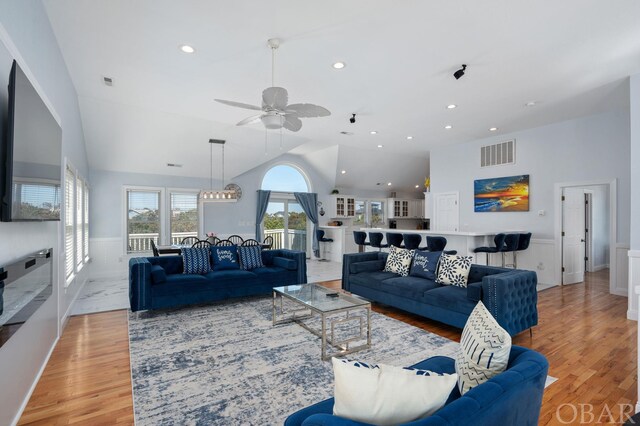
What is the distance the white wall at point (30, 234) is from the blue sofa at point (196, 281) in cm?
82

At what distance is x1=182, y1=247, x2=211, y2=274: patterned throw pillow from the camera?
4867 millimetres

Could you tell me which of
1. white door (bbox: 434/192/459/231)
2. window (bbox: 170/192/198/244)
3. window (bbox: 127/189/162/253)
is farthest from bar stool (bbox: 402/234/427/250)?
window (bbox: 127/189/162/253)

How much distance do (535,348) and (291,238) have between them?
7273 mm

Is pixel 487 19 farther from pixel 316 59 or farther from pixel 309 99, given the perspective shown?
pixel 309 99

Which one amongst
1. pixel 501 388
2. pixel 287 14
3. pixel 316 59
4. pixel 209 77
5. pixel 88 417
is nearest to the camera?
pixel 501 388

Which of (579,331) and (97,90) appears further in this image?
(97,90)

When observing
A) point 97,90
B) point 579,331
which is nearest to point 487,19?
point 579,331

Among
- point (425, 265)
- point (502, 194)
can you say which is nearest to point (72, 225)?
point (425, 265)

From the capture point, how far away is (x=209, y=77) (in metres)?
4.01

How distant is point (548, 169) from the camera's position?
6191mm

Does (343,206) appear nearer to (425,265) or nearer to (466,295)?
(425,265)

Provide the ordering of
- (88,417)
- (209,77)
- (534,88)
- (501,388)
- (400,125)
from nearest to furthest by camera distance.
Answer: (501,388), (88,417), (209,77), (534,88), (400,125)

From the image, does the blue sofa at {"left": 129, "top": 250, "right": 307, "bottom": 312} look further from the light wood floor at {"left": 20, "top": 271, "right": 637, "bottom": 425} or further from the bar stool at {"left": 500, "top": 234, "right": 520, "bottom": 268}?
the bar stool at {"left": 500, "top": 234, "right": 520, "bottom": 268}

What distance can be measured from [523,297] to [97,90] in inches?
241
